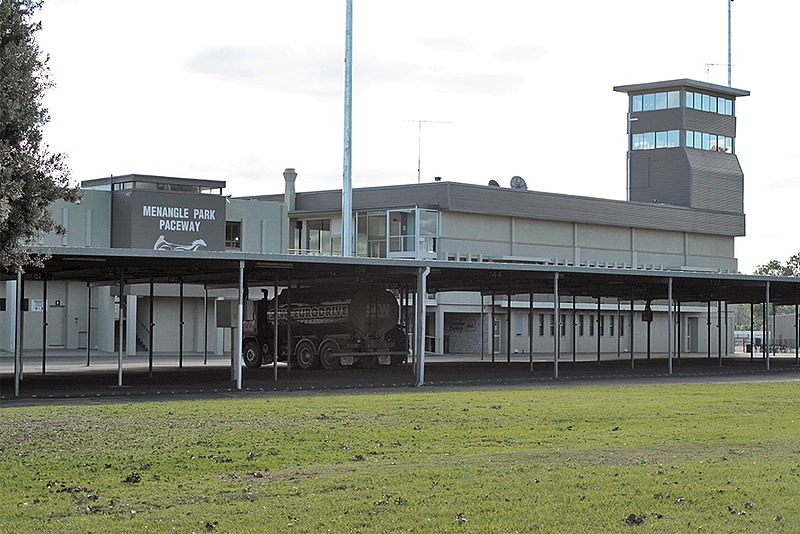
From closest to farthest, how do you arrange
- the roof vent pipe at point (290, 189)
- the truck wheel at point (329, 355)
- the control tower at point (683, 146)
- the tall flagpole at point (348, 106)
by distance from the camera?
1. the truck wheel at point (329, 355)
2. the tall flagpole at point (348, 106)
3. the roof vent pipe at point (290, 189)
4. the control tower at point (683, 146)

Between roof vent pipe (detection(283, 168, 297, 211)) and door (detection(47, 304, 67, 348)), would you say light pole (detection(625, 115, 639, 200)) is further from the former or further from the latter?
door (detection(47, 304, 67, 348))

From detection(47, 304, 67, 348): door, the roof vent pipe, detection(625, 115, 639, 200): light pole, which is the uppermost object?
detection(625, 115, 639, 200): light pole

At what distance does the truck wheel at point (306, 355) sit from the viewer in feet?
139

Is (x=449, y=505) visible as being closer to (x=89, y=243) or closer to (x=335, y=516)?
(x=335, y=516)

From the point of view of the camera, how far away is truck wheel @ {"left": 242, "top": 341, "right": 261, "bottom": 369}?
4597cm

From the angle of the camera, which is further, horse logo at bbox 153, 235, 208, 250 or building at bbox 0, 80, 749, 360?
building at bbox 0, 80, 749, 360

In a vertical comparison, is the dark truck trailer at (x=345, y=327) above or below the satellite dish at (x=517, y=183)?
below

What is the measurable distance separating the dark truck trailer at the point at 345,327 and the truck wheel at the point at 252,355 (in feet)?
7.53

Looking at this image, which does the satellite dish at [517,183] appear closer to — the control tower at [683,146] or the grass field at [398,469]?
the control tower at [683,146]

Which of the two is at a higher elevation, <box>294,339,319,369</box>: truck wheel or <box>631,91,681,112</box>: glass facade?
<box>631,91,681,112</box>: glass facade

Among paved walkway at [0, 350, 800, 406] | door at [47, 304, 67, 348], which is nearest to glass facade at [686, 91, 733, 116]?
paved walkway at [0, 350, 800, 406]

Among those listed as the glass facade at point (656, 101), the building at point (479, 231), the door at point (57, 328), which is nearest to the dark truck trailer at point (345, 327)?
the building at point (479, 231)

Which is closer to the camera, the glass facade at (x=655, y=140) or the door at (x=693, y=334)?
the glass facade at (x=655, y=140)

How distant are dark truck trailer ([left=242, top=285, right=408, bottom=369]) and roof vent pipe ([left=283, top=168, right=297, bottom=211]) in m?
27.8
